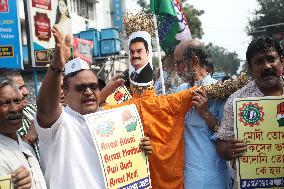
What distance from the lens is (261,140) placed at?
10.2 ft

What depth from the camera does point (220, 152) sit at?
132 inches

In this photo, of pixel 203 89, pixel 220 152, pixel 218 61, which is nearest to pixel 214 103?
pixel 203 89

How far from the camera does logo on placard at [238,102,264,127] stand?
10.2 feet

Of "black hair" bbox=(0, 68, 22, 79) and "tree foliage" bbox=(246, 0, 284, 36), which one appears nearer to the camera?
"black hair" bbox=(0, 68, 22, 79)

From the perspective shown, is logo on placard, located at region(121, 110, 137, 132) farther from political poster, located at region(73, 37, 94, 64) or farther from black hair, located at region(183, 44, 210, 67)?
political poster, located at region(73, 37, 94, 64)

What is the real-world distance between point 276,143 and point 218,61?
117 m

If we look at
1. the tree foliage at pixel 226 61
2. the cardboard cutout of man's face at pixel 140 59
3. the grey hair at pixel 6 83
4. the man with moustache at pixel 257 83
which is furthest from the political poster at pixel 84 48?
the tree foliage at pixel 226 61

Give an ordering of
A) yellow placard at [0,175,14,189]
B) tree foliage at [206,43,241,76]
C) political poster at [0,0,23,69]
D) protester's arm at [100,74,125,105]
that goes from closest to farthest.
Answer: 1. yellow placard at [0,175,14,189]
2. protester's arm at [100,74,125,105]
3. political poster at [0,0,23,69]
4. tree foliage at [206,43,241,76]

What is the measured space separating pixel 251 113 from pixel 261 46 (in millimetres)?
516

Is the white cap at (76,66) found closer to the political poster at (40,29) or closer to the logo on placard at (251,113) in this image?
the logo on placard at (251,113)

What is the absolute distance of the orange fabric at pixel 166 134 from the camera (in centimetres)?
354

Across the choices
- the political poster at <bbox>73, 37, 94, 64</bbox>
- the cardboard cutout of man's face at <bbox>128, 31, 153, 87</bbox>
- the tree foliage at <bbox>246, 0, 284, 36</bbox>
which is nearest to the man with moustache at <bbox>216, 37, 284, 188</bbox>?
the cardboard cutout of man's face at <bbox>128, 31, 153, 87</bbox>

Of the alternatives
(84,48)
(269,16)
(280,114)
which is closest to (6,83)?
(280,114)

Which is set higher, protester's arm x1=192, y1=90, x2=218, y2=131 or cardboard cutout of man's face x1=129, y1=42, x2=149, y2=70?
cardboard cutout of man's face x1=129, y1=42, x2=149, y2=70
